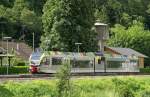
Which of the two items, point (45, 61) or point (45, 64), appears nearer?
point (45, 64)

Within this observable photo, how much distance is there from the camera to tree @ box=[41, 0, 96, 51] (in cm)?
7738

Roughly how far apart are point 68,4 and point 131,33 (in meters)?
42.7

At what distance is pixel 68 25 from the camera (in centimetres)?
7756

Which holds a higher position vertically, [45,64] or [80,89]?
[45,64]

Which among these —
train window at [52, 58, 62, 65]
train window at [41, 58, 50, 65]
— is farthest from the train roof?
train window at [41, 58, 50, 65]

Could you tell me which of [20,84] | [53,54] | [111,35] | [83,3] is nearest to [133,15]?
[111,35]

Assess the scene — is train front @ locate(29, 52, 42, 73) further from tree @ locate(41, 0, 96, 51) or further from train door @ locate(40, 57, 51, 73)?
tree @ locate(41, 0, 96, 51)

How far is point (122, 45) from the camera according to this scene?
394 ft

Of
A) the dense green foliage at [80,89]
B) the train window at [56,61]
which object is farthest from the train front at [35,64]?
the dense green foliage at [80,89]

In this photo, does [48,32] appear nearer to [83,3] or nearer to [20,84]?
[83,3]

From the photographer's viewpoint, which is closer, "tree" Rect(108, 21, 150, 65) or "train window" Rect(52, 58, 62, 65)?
"train window" Rect(52, 58, 62, 65)

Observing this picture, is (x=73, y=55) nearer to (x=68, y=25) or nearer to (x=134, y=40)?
(x=68, y=25)

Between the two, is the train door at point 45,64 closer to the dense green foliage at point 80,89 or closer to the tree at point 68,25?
the tree at point 68,25

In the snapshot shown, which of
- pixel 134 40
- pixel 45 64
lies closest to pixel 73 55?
pixel 45 64
